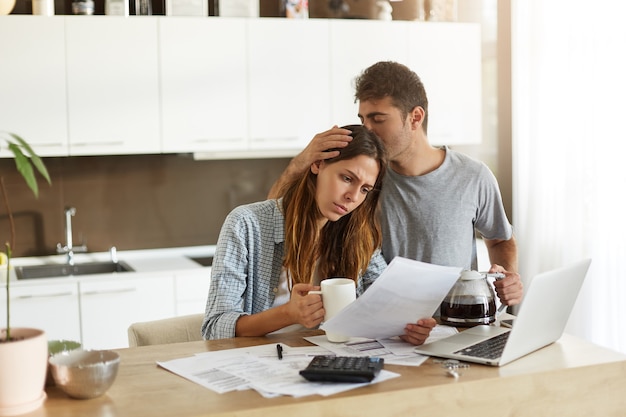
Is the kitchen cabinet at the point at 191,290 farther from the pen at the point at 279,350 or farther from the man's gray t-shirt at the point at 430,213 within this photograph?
the pen at the point at 279,350

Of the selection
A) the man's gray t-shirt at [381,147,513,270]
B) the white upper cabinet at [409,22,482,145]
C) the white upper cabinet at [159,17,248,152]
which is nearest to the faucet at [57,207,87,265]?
the white upper cabinet at [159,17,248,152]

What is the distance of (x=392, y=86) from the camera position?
263cm

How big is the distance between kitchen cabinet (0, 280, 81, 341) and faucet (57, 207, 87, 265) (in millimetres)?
484

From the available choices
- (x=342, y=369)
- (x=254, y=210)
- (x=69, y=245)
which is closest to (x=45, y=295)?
(x=69, y=245)

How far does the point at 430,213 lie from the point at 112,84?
6.34 feet

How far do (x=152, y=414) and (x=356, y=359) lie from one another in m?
0.47

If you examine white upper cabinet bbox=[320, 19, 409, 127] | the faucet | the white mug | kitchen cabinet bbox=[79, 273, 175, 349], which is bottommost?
kitchen cabinet bbox=[79, 273, 175, 349]

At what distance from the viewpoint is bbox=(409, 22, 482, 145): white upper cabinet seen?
174 inches

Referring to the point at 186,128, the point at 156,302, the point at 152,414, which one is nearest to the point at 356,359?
the point at 152,414

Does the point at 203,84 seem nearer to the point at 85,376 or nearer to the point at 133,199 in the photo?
the point at 133,199

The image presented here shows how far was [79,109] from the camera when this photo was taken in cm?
390

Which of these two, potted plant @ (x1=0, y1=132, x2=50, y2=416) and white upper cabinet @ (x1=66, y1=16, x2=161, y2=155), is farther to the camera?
white upper cabinet @ (x1=66, y1=16, x2=161, y2=155)

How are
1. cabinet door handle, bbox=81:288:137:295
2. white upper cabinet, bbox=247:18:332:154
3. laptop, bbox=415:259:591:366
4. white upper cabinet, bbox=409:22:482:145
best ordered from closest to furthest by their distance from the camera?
laptop, bbox=415:259:591:366 < cabinet door handle, bbox=81:288:137:295 < white upper cabinet, bbox=247:18:332:154 < white upper cabinet, bbox=409:22:482:145

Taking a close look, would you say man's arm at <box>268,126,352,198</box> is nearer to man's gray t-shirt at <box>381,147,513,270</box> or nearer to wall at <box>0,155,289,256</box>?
man's gray t-shirt at <box>381,147,513,270</box>
